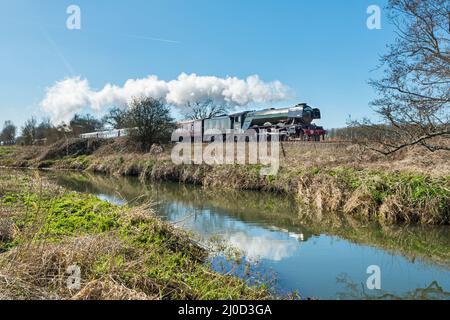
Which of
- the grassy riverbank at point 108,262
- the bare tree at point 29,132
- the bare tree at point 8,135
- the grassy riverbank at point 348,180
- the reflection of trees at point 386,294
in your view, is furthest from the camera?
the bare tree at point 8,135

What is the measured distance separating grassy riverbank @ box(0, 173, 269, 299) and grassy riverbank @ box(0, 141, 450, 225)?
5715 mm

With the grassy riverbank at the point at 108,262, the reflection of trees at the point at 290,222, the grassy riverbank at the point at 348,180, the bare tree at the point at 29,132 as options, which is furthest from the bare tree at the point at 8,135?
the grassy riverbank at the point at 108,262

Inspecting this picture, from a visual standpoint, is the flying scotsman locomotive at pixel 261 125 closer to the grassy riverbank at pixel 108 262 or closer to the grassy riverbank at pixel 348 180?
the grassy riverbank at pixel 348 180

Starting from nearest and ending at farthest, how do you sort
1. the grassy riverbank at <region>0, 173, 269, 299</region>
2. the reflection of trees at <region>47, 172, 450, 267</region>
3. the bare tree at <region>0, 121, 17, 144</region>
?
the grassy riverbank at <region>0, 173, 269, 299</region> → the reflection of trees at <region>47, 172, 450, 267</region> → the bare tree at <region>0, 121, 17, 144</region>

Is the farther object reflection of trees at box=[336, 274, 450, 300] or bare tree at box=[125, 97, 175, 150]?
bare tree at box=[125, 97, 175, 150]

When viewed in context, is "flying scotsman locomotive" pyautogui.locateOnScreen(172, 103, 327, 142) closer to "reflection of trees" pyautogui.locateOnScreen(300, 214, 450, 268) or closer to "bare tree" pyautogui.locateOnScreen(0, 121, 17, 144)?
"reflection of trees" pyautogui.locateOnScreen(300, 214, 450, 268)

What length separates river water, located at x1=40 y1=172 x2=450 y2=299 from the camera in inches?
200

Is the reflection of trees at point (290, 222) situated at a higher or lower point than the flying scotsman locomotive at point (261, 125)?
lower

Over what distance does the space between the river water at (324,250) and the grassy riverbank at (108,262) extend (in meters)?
0.76

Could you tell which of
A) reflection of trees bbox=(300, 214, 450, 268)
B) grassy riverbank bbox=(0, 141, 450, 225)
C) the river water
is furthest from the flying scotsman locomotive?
reflection of trees bbox=(300, 214, 450, 268)

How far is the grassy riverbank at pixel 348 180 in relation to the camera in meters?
9.00

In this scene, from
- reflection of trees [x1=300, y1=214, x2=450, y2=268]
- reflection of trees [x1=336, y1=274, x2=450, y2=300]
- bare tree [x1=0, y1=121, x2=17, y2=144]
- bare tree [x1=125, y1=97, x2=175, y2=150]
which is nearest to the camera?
reflection of trees [x1=336, y1=274, x2=450, y2=300]
